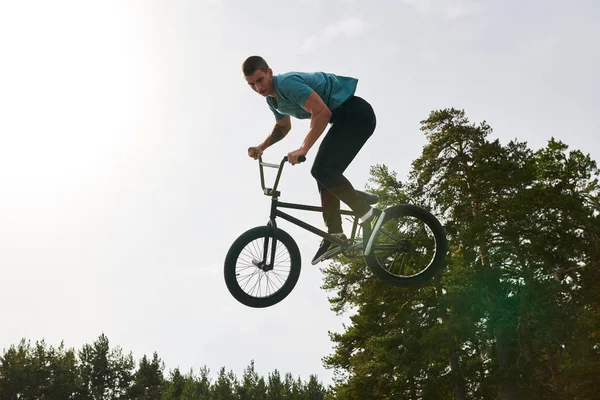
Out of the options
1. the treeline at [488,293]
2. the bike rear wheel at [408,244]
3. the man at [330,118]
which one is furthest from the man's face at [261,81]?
the treeline at [488,293]

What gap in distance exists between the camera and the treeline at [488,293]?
24953mm

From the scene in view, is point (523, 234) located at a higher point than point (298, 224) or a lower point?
higher

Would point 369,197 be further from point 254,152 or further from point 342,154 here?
point 254,152

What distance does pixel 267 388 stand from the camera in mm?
82750

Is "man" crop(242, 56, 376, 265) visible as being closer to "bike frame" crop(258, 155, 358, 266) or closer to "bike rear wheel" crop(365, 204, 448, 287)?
"bike frame" crop(258, 155, 358, 266)

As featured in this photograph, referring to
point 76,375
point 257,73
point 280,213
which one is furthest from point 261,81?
point 76,375

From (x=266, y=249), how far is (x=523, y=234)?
23.3 meters

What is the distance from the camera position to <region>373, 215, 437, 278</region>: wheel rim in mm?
6195

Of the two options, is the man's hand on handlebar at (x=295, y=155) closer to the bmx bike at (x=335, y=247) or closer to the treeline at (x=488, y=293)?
the bmx bike at (x=335, y=247)

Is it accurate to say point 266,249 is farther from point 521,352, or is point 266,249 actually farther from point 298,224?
point 521,352

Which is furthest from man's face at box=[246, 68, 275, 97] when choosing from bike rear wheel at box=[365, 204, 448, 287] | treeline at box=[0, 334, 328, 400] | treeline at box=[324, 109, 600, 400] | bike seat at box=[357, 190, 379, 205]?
treeline at box=[0, 334, 328, 400]

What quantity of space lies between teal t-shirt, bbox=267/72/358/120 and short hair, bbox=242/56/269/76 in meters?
0.20

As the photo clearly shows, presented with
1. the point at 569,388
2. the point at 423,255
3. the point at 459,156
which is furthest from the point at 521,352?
the point at 423,255

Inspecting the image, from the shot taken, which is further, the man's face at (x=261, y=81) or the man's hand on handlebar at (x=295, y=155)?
the man's face at (x=261, y=81)
